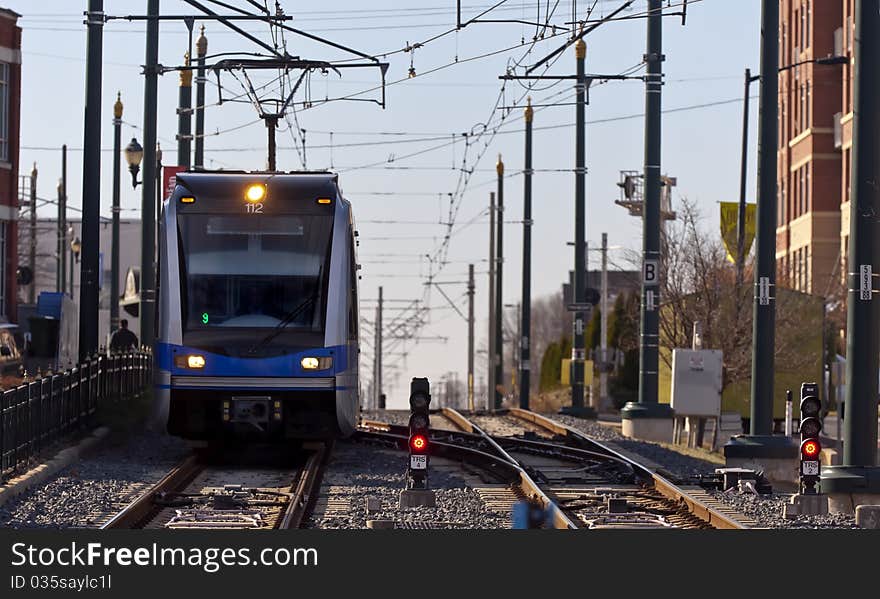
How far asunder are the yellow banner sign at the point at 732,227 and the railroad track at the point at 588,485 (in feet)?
63.2

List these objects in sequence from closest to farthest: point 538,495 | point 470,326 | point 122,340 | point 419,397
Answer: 1. point 419,397
2. point 538,495
3. point 122,340
4. point 470,326

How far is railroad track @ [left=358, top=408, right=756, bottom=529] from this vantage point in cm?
1518

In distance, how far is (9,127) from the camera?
39.8 meters

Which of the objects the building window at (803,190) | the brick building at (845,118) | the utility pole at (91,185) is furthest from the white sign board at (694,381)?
the building window at (803,190)

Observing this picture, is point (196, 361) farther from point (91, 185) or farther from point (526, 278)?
point (526, 278)

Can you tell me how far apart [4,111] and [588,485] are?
2393 centimetres

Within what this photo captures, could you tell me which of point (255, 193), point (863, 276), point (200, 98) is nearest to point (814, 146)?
point (200, 98)

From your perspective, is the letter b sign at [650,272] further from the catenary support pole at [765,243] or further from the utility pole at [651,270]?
the catenary support pole at [765,243]

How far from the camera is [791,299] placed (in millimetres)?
45125

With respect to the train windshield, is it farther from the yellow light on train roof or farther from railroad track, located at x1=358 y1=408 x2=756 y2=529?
railroad track, located at x1=358 y1=408 x2=756 y2=529

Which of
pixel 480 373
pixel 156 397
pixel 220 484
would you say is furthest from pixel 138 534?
pixel 480 373

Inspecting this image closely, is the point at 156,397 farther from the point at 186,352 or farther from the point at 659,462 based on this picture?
the point at 659,462

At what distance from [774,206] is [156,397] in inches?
310

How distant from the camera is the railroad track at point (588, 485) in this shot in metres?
15.2
